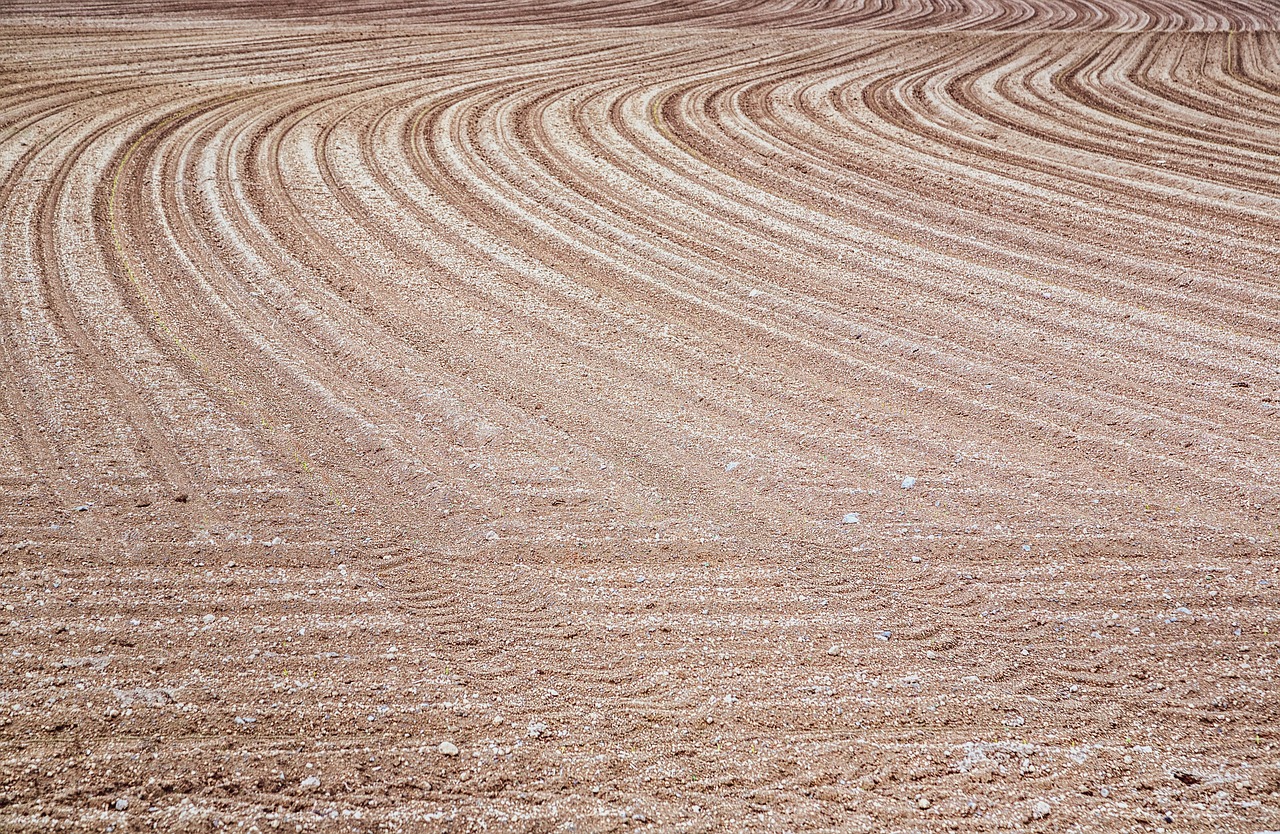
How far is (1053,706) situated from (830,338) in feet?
12.0

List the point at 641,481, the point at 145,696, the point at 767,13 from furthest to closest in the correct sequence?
1. the point at 767,13
2. the point at 641,481
3. the point at 145,696

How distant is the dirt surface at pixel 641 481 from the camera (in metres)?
3.65

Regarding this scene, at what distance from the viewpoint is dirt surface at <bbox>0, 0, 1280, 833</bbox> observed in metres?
3.65

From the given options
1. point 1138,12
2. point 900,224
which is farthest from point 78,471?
point 1138,12

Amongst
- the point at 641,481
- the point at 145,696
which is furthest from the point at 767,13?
the point at 145,696

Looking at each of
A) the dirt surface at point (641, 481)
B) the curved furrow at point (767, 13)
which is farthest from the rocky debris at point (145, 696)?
the curved furrow at point (767, 13)

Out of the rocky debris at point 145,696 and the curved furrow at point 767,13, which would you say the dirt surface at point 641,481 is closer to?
the rocky debris at point 145,696

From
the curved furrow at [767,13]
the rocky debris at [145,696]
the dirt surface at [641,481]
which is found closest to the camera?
the dirt surface at [641,481]

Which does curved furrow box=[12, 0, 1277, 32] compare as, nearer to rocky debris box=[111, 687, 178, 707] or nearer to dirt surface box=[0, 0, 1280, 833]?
dirt surface box=[0, 0, 1280, 833]

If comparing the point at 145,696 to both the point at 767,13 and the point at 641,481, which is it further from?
the point at 767,13

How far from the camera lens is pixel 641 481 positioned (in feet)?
17.7

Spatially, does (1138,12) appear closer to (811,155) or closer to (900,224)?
(811,155)

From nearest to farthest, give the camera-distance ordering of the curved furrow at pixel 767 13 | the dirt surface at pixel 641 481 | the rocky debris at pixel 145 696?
the dirt surface at pixel 641 481, the rocky debris at pixel 145 696, the curved furrow at pixel 767 13

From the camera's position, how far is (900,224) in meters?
8.98
